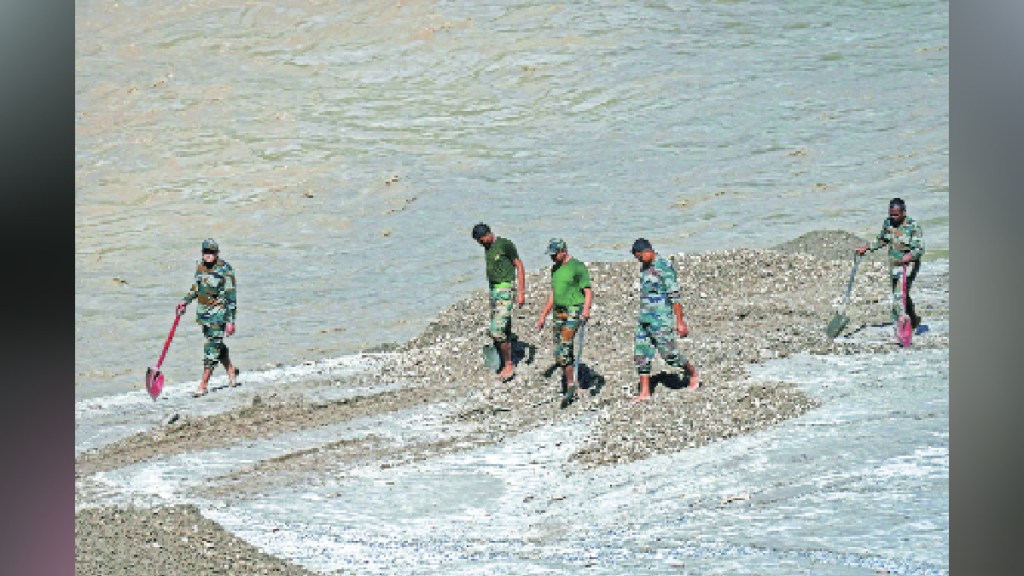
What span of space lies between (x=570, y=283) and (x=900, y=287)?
8.03 feet

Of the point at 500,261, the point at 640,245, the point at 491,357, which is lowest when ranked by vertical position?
the point at 491,357

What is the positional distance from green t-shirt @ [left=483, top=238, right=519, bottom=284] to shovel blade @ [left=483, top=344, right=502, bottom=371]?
1.78 ft

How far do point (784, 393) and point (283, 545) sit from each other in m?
3.66

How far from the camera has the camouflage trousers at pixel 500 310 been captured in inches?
416

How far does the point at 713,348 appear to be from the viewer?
34.1 feet

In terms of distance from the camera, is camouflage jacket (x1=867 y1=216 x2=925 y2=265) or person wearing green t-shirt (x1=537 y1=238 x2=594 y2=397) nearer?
person wearing green t-shirt (x1=537 y1=238 x2=594 y2=397)

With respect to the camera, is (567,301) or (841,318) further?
(841,318)

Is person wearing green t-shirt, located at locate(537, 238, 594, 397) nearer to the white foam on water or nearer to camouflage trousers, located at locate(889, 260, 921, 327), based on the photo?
the white foam on water

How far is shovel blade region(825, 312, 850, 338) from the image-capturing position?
34.5 ft

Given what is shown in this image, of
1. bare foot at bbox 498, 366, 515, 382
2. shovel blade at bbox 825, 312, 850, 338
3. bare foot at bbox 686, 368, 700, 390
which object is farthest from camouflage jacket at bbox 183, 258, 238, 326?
shovel blade at bbox 825, 312, 850, 338

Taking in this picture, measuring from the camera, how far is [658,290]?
32.2 feet
